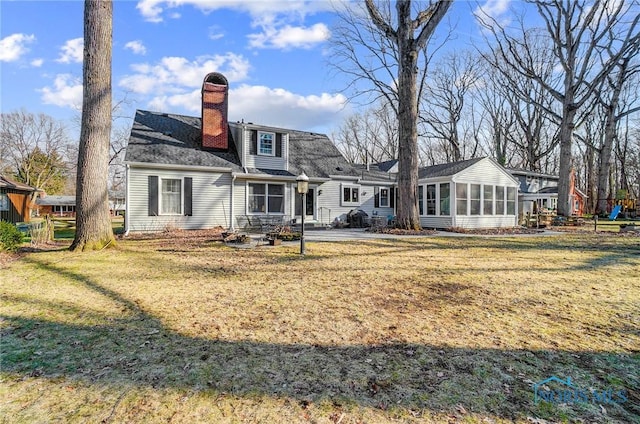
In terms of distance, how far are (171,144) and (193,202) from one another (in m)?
2.97

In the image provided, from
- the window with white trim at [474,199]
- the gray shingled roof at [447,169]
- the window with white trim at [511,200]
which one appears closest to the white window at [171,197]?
the gray shingled roof at [447,169]

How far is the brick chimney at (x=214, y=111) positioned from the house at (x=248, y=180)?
4cm

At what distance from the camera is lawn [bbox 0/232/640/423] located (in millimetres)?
2156

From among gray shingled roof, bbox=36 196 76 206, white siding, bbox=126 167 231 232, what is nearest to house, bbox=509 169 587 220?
white siding, bbox=126 167 231 232

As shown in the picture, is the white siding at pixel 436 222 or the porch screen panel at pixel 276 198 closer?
the porch screen panel at pixel 276 198

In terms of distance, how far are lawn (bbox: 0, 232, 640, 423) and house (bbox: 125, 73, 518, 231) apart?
7484 mm

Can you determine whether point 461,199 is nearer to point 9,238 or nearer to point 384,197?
point 384,197

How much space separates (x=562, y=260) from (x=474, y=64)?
90.3ft

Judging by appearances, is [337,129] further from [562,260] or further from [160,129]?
[562,260]

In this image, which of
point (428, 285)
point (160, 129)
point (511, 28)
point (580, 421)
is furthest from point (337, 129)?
point (580, 421)

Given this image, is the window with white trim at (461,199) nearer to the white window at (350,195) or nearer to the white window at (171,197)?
the white window at (350,195)

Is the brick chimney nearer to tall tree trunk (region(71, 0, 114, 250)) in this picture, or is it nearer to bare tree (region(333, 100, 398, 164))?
tall tree trunk (region(71, 0, 114, 250))

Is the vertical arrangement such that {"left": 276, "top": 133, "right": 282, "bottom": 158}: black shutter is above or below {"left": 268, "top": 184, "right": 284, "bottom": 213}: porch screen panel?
above

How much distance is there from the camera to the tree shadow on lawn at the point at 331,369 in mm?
2248
